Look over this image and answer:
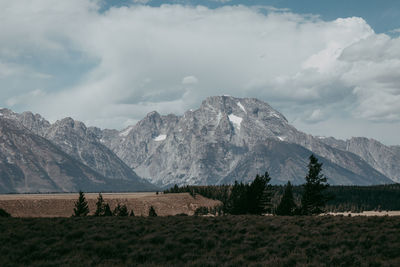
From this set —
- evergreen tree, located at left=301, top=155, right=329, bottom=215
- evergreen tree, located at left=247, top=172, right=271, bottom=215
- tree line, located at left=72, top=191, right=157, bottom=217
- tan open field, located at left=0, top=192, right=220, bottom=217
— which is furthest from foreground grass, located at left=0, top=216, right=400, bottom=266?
tan open field, located at left=0, top=192, right=220, bottom=217

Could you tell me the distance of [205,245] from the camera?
78.0 feet

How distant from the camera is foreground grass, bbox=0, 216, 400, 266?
769 inches

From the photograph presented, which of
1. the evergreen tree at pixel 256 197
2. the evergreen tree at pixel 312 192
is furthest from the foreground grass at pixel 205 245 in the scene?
the evergreen tree at pixel 256 197

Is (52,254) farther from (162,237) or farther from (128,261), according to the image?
(162,237)

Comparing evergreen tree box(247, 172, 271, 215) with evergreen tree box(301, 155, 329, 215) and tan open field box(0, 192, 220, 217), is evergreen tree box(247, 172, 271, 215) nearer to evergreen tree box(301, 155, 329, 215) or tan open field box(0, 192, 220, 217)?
evergreen tree box(301, 155, 329, 215)

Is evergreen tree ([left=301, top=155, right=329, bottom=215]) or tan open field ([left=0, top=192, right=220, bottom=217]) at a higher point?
evergreen tree ([left=301, top=155, right=329, bottom=215])

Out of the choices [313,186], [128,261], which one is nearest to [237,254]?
[128,261]

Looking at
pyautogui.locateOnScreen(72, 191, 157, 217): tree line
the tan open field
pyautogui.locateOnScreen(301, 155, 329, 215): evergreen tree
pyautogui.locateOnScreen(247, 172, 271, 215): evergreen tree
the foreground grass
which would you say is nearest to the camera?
the foreground grass

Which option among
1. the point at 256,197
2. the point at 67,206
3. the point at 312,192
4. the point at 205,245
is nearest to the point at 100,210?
the point at 256,197

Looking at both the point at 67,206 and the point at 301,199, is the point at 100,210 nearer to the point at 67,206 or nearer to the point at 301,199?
the point at 301,199

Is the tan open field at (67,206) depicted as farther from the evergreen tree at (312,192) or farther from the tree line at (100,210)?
the evergreen tree at (312,192)

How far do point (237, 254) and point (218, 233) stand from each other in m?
7.48

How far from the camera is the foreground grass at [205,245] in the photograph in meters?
19.5

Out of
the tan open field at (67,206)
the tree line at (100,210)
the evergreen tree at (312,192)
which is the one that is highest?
the evergreen tree at (312,192)
